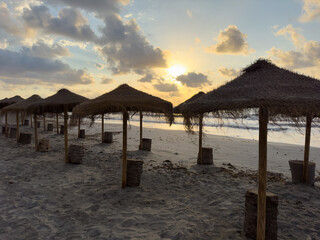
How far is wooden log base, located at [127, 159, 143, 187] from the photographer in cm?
597

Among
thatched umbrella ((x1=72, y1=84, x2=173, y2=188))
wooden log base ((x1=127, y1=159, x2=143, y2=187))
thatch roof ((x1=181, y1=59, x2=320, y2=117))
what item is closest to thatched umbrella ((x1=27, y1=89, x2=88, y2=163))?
thatched umbrella ((x1=72, y1=84, x2=173, y2=188))

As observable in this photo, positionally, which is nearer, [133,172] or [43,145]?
[133,172]

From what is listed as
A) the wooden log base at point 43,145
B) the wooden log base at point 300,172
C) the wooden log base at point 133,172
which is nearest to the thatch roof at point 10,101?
the wooden log base at point 43,145

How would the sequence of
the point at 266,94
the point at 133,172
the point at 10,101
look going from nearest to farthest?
1. the point at 266,94
2. the point at 133,172
3. the point at 10,101

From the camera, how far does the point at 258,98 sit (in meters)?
2.80

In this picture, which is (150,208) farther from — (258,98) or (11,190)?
(11,190)

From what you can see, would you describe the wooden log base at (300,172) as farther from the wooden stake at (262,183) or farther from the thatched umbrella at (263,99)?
the wooden stake at (262,183)

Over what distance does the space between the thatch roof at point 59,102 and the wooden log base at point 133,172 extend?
368 centimetres

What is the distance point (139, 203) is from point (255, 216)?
2483mm

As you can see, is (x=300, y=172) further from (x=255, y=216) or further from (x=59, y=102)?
(x=59, y=102)

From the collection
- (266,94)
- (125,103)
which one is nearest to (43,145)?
(125,103)

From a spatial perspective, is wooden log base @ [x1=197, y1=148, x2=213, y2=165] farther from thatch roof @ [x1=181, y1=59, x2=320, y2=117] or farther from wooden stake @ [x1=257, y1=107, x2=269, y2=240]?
wooden stake @ [x1=257, y1=107, x2=269, y2=240]

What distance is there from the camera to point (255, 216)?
11.9 ft

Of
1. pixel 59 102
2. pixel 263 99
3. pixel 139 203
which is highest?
pixel 59 102
